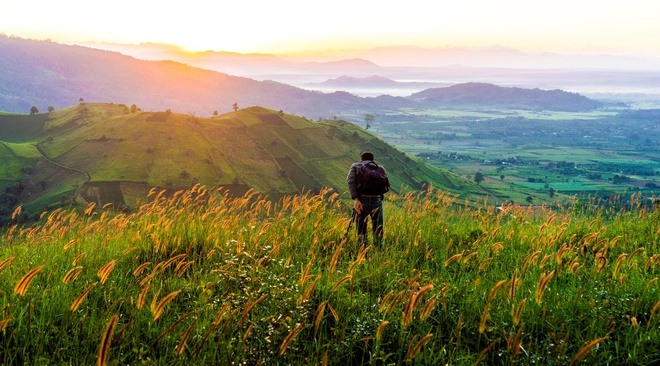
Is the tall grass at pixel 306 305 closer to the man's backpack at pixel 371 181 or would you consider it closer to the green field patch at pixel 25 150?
the man's backpack at pixel 371 181

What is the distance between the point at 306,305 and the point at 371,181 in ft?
18.2

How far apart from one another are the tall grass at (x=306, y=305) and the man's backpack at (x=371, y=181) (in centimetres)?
194

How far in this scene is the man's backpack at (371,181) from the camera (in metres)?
10.7

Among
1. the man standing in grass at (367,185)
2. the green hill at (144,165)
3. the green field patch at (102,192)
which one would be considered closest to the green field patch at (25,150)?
the green hill at (144,165)

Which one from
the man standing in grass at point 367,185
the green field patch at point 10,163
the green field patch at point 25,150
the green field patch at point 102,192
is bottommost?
the green field patch at point 102,192

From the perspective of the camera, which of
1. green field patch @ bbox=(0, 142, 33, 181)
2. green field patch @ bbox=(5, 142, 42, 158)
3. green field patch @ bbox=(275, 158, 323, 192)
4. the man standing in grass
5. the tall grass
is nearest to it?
the tall grass

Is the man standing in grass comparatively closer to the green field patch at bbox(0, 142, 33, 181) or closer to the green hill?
the green hill

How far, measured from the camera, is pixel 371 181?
10648 millimetres

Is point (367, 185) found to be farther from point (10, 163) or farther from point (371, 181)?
point (10, 163)

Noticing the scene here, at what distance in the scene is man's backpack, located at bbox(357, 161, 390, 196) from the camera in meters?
10.7

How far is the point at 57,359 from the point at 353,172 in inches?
293

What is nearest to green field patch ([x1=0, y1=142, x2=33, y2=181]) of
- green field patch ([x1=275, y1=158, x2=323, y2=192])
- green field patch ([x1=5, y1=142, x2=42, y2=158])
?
green field patch ([x1=5, y1=142, x2=42, y2=158])

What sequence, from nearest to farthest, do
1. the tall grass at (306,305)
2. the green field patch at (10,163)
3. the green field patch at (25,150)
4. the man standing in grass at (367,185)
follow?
the tall grass at (306,305)
the man standing in grass at (367,185)
the green field patch at (10,163)
the green field patch at (25,150)

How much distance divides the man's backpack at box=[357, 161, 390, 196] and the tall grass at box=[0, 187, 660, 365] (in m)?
1.94
